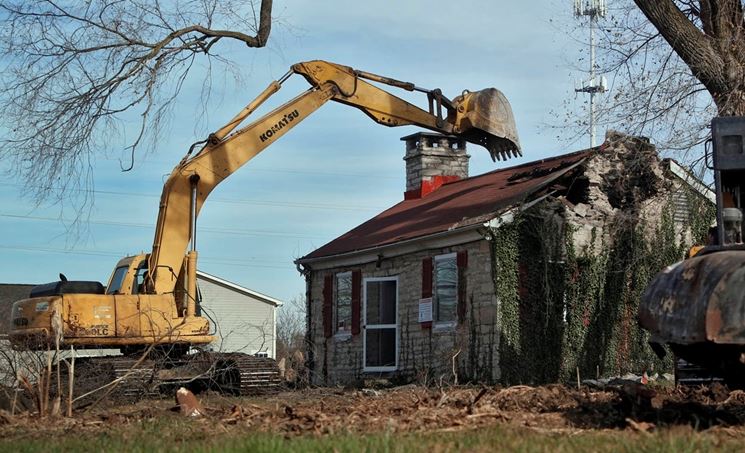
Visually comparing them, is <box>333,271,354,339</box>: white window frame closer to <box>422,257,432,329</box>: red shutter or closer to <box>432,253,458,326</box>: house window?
<box>422,257,432,329</box>: red shutter

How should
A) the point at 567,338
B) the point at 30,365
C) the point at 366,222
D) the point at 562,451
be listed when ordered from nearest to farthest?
the point at 562,451 < the point at 30,365 < the point at 567,338 < the point at 366,222

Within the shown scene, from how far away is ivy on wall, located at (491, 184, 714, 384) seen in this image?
2014cm

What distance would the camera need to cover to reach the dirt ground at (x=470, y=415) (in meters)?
9.38

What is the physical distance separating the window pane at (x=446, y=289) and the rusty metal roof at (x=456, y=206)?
0.74 metres

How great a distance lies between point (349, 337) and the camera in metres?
24.9

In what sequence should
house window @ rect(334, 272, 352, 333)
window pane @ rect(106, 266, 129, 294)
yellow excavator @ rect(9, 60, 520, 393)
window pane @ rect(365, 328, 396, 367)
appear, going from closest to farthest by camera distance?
1. yellow excavator @ rect(9, 60, 520, 393)
2. window pane @ rect(106, 266, 129, 294)
3. window pane @ rect(365, 328, 396, 367)
4. house window @ rect(334, 272, 352, 333)

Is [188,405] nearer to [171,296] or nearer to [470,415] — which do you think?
[470,415]

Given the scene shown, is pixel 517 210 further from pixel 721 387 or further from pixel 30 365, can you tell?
pixel 30 365

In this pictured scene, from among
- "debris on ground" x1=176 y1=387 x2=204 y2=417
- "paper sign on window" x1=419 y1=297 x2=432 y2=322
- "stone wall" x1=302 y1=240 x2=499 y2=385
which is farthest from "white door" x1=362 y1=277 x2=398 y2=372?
"debris on ground" x1=176 y1=387 x2=204 y2=417

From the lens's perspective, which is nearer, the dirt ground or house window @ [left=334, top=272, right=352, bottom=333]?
the dirt ground

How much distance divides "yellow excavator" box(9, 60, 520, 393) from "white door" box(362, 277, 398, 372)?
18.9 ft

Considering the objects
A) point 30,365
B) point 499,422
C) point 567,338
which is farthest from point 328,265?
point 499,422

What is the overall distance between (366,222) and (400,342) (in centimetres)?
589

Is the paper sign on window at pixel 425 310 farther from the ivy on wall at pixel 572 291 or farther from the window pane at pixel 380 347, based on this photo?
the ivy on wall at pixel 572 291
